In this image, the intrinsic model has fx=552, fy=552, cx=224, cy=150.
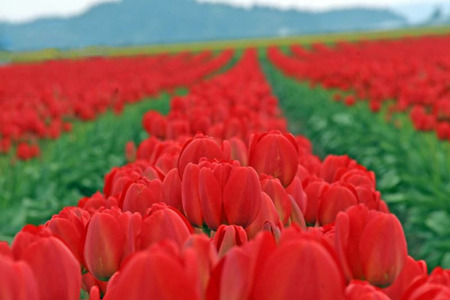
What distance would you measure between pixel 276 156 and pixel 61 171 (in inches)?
207

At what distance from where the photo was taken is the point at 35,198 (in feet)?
18.5

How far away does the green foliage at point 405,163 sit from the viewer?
5.05 m

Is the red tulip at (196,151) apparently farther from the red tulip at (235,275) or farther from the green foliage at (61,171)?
the green foliage at (61,171)

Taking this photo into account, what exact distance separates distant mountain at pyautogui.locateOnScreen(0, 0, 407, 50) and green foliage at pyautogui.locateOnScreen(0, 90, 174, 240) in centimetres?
9860

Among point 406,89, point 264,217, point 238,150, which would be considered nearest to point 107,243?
point 264,217

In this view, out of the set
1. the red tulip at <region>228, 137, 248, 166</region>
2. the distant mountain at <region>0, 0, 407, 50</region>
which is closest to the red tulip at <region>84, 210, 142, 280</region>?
the red tulip at <region>228, 137, 248, 166</region>

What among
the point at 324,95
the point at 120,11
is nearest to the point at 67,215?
the point at 324,95

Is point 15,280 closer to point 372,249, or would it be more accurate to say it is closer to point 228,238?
point 228,238

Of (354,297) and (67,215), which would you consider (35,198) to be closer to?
(67,215)

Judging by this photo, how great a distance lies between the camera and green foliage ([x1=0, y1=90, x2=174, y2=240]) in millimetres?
5004

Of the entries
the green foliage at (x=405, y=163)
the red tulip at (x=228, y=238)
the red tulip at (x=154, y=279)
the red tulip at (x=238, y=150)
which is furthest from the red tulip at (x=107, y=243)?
the green foliage at (x=405, y=163)

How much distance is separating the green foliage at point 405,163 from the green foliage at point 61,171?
339cm

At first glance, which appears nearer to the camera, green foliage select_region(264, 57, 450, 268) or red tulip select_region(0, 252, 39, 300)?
red tulip select_region(0, 252, 39, 300)

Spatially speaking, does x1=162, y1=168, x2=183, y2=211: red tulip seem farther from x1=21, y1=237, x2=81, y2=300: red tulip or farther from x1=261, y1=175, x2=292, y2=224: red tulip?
x1=21, y1=237, x2=81, y2=300: red tulip
